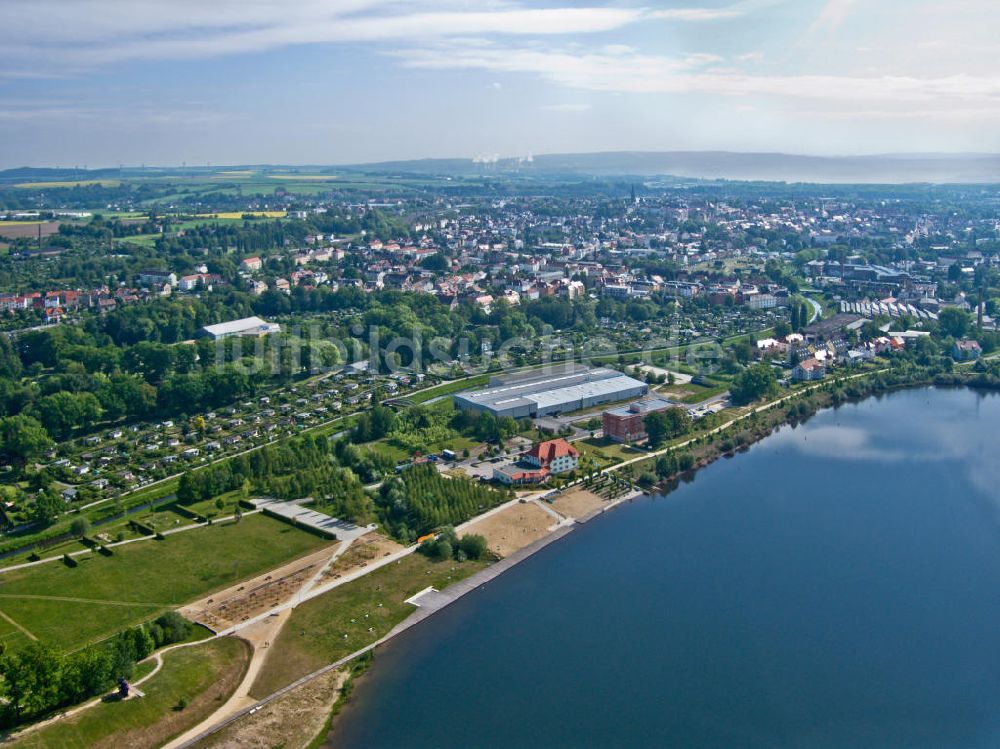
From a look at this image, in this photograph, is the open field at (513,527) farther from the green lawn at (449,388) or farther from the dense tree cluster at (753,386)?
the dense tree cluster at (753,386)

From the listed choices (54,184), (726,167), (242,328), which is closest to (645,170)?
(726,167)

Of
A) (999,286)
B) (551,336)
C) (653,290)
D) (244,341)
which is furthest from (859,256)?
(244,341)

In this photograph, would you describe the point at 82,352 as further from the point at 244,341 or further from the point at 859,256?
the point at 859,256

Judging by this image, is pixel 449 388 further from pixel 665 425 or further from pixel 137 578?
pixel 137 578

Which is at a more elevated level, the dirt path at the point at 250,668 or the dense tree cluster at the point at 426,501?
the dense tree cluster at the point at 426,501

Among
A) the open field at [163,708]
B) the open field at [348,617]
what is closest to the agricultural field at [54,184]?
Result: the open field at [348,617]

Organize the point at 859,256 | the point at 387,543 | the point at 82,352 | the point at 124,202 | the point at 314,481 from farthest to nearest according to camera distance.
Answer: the point at 124,202 → the point at 859,256 → the point at 82,352 → the point at 314,481 → the point at 387,543
